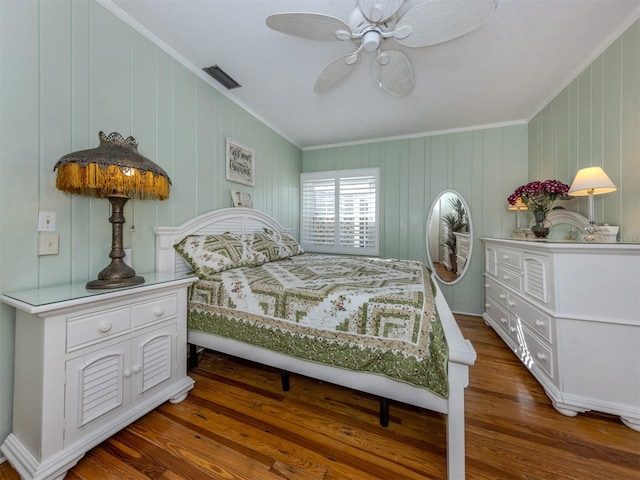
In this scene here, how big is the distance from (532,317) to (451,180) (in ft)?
6.84

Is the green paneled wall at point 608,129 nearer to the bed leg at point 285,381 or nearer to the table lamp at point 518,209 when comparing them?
the table lamp at point 518,209

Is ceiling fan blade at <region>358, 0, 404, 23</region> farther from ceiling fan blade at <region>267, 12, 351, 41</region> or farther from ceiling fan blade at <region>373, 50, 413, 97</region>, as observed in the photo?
ceiling fan blade at <region>373, 50, 413, 97</region>

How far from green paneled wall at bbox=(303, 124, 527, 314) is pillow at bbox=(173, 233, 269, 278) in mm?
2266

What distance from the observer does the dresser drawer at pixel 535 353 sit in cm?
165

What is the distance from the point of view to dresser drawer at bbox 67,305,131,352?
1106mm

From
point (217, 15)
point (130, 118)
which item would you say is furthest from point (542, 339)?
point (130, 118)

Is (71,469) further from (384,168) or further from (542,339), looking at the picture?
(384,168)

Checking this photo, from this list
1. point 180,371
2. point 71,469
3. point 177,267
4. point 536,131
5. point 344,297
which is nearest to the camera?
point 71,469

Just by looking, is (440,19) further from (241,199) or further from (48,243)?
(48,243)

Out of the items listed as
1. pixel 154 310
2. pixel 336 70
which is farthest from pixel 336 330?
pixel 336 70

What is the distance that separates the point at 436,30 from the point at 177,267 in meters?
2.40

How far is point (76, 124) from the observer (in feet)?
4.75

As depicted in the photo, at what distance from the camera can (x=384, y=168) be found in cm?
370

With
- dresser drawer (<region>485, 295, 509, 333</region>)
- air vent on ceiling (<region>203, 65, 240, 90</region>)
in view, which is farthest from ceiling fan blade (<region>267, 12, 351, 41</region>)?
dresser drawer (<region>485, 295, 509, 333</region>)
